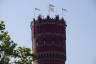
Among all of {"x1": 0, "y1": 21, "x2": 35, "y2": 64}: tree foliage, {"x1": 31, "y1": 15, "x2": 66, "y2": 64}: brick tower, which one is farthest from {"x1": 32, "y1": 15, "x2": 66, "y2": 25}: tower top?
{"x1": 0, "y1": 21, "x2": 35, "y2": 64}: tree foliage

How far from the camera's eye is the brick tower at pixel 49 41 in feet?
299

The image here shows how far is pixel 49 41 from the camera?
9188 centimetres

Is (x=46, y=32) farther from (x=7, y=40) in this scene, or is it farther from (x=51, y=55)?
(x=7, y=40)

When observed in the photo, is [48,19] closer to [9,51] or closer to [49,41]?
[49,41]

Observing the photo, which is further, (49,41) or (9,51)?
(49,41)

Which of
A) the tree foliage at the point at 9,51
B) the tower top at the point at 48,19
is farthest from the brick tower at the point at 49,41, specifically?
the tree foliage at the point at 9,51

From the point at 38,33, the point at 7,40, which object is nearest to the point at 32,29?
the point at 38,33

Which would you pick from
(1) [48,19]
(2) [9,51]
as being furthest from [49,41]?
(2) [9,51]

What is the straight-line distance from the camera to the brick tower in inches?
3593

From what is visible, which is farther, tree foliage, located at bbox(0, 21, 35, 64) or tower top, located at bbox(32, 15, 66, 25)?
tower top, located at bbox(32, 15, 66, 25)

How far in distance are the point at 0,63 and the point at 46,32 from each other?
59.0m

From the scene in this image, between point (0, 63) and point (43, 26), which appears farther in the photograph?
point (43, 26)

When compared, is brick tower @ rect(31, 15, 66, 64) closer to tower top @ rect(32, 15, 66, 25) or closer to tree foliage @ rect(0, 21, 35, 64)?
tower top @ rect(32, 15, 66, 25)

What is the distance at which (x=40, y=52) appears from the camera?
299ft
